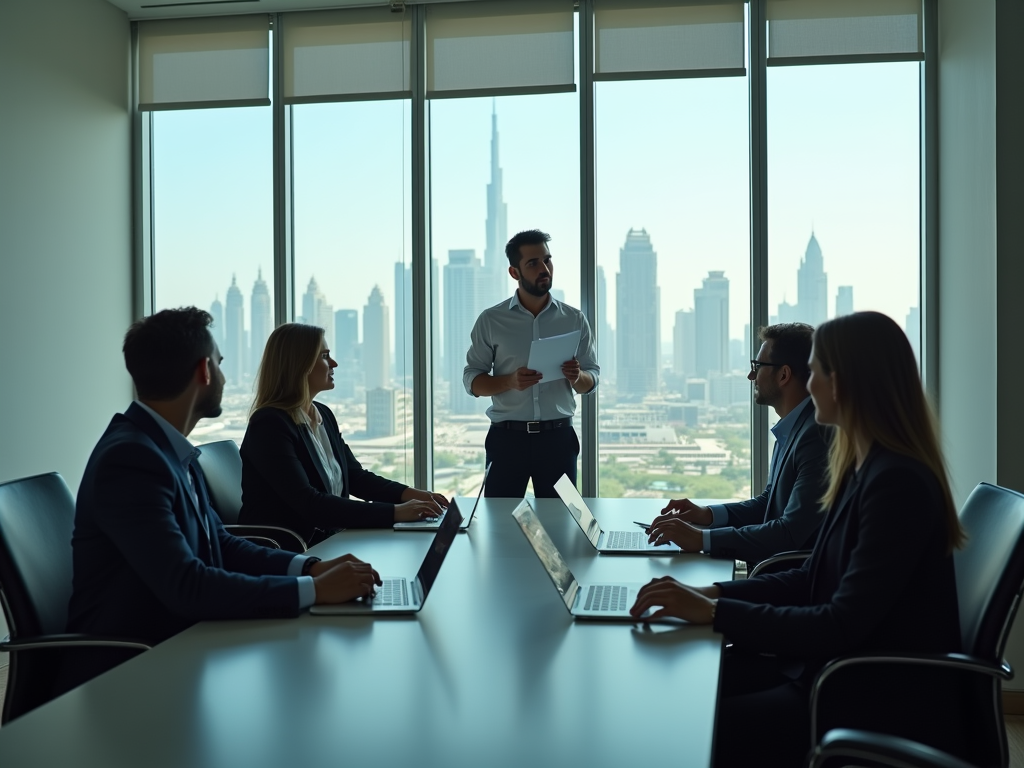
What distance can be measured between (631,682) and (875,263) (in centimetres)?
373

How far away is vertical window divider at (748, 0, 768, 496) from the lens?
475 centimetres

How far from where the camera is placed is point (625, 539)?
2750mm

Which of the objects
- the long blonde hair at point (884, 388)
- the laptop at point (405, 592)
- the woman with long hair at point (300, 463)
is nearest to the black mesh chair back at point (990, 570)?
the long blonde hair at point (884, 388)

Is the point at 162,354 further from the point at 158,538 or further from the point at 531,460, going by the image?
the point at 531,460

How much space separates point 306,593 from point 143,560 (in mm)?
343

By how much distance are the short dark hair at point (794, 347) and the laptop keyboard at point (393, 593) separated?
1.42 m

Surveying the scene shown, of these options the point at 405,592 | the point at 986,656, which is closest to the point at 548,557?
the point at 405,592

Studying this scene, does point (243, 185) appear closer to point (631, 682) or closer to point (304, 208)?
point (304, 208)

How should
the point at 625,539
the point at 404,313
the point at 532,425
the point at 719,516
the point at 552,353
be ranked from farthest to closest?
the point at 404,313 < the point at 532,425 < the point at 552,353 < the point at 719,516 < the point at 625,539

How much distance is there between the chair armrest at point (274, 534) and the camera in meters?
3.12

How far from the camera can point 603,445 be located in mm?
5004

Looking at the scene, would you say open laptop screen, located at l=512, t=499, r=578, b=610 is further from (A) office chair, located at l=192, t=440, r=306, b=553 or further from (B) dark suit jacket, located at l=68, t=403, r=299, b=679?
(A) office chair, located at l=192, t=440, r=306, b=553

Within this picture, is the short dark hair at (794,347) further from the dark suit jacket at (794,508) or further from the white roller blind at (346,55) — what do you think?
the white roller blind at (346,55)

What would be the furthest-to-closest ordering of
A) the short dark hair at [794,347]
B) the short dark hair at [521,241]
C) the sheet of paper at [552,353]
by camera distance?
the short dark hair at [521,241] → the sheet of paper at [552,353] → the short dark hair at [794,347]
